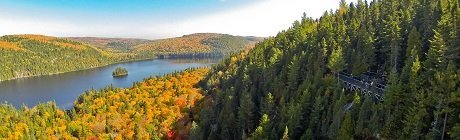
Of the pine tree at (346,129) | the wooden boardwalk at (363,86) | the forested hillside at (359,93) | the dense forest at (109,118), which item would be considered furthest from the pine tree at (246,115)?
the pine tree at (346,129)

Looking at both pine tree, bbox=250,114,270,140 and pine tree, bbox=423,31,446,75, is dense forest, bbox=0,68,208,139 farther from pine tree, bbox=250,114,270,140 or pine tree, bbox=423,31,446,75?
pine tree, bbox=423,31,446,75

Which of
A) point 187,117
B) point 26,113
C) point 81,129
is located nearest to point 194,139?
point 187,117

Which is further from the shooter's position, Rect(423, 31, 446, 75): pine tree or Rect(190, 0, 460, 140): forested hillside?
Rect(423, 31, 446, 75): pine tree

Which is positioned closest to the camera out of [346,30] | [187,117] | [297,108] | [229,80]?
[297,108]

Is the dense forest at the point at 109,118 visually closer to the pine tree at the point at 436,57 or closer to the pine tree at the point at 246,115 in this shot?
the pine tree at the point at 246,115

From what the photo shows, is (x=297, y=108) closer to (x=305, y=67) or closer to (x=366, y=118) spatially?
(x=366, y=118)

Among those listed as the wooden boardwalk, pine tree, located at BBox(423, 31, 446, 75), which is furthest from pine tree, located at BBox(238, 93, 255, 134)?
pine tree, located at BBox(423, 31, 446, 75)

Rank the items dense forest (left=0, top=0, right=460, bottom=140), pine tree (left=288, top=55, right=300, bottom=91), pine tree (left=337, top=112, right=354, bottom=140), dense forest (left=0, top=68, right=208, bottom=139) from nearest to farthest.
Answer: dense forest (left=0, top=0, right=460, bottom=140) < pine tree (left=337, top=112, right=354, bottom=140) < pine tree (left=288, top=55, right=300, bottom=91) < dense forest (left=0, top=68, right=208, bottom=139)
